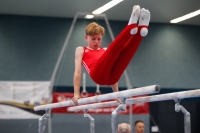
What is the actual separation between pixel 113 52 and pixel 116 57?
4.4 inches

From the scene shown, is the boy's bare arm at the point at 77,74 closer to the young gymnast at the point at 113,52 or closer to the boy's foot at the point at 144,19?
the young gymnast at the point at 113,52

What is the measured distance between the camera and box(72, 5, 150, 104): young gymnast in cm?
386

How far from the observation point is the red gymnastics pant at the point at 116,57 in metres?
A: 3.99

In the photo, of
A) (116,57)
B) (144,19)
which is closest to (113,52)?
(116,57)

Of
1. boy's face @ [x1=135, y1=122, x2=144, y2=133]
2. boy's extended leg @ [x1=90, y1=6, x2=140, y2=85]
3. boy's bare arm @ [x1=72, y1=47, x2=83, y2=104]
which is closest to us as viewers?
boy's extended leg @ [x1=90, y1=6, x2=140, y2=85]

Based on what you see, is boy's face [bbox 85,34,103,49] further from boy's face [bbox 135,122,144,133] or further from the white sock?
boy's face [bbox 135,122,144,133]

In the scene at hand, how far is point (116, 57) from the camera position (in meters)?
4.31

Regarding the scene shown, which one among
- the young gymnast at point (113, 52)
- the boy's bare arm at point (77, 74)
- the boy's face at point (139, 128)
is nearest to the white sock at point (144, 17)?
the young gymnast at point (113, 52)

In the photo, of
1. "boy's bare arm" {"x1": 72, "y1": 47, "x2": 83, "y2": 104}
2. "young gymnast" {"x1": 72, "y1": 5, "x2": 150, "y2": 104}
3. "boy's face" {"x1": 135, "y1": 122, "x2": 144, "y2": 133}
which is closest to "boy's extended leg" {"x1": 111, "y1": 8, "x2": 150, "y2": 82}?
"young gymnast" {"x1": 72, "y1": 5, "x2": 150, "y2": 104}

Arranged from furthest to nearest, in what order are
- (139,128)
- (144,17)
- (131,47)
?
(139,128)
(131,47)
(144,17)

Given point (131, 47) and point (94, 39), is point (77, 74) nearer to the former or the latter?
point (94, 39)

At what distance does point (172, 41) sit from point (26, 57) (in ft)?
16.9

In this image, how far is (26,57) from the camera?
12180 mm

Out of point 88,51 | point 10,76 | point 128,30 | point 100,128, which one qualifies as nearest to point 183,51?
point 100,128
